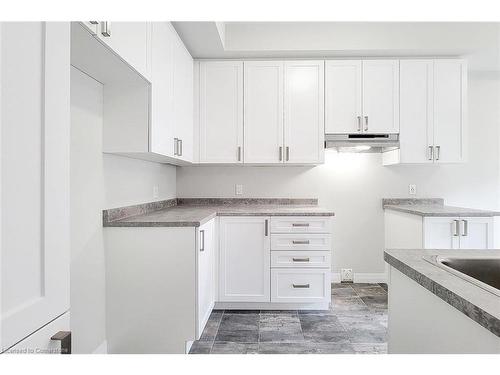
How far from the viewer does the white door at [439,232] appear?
110 inches

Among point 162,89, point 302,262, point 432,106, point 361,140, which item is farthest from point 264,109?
point 432,106

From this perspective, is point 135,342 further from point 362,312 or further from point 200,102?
point 200,102

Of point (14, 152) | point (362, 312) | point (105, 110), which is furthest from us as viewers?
point (362, 312)

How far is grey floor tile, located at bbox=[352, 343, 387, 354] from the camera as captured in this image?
2.19 metres

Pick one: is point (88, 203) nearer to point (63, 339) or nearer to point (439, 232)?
point (63, 339)

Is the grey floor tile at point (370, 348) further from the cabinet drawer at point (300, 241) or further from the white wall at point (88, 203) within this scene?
the white wall at point (88, 203)

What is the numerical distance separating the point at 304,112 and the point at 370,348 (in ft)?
6.89

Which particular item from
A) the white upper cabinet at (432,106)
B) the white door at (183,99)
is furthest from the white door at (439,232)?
the white door at (183,99)

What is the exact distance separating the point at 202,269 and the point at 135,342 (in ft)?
1.99

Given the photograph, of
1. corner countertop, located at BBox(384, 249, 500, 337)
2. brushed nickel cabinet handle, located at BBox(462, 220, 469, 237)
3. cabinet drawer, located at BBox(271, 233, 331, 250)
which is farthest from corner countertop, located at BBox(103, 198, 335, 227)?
corner countertop, located at BBox(384, 249, 500, 337)

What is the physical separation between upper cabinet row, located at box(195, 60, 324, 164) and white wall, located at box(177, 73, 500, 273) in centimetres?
45

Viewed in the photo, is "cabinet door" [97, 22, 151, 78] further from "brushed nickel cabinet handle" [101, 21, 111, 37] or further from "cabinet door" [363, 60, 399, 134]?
"cabinet door" [363, 60, 399, 134]
